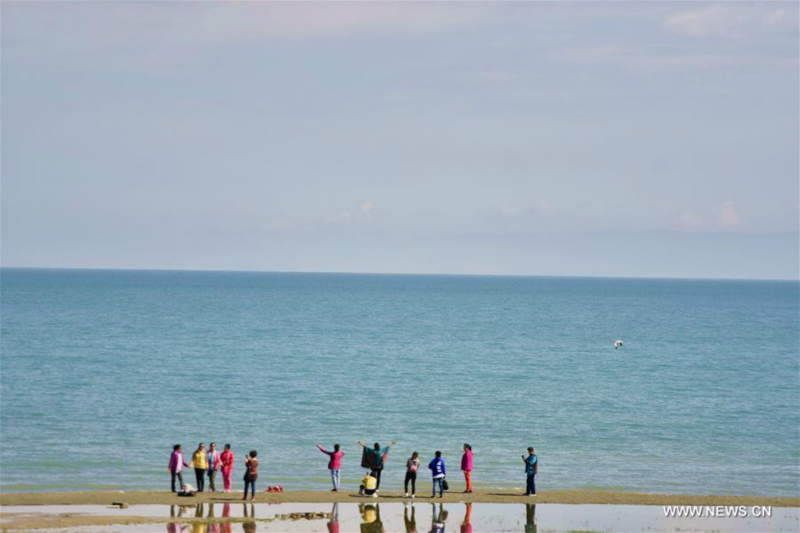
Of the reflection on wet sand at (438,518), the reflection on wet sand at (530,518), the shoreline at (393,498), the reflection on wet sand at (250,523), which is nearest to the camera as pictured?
the reflection on wet sand at (250,523)

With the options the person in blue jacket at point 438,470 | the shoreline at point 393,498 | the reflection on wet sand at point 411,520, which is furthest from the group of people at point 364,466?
the reflection on wet sand at point 411,520

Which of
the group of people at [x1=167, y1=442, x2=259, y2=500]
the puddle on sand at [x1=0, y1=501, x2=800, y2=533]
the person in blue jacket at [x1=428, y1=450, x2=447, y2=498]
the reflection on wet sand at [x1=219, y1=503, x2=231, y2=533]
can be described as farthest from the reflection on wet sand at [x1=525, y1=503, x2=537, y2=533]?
the group of people at [x1=167, y1=442, x2=259, y2=500]

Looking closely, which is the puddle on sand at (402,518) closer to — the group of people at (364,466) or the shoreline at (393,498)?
the shoreline at (393,498)

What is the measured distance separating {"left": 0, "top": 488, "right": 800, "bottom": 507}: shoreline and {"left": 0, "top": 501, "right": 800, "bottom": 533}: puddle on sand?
689 mm

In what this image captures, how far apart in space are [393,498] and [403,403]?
100 feet

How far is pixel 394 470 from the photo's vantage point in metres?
43.9

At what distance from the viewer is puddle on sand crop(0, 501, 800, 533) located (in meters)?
30.8

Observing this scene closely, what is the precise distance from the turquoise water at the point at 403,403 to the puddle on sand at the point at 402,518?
6.61 m

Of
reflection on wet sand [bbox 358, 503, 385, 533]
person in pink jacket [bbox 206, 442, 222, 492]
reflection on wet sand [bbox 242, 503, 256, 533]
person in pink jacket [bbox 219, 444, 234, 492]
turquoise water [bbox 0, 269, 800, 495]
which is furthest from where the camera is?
turquoise water [bbox 0, 269, 800, 495]

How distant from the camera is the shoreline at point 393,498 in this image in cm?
3459

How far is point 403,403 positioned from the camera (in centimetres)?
6669

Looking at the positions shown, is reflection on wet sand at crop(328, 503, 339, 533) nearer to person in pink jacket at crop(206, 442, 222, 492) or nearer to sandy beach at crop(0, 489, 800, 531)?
sandy beach at crop(0, 489, 800, 531)

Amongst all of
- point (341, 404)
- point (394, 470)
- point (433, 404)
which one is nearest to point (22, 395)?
point (341, 404)

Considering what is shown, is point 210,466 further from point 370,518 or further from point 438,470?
point 438,470
